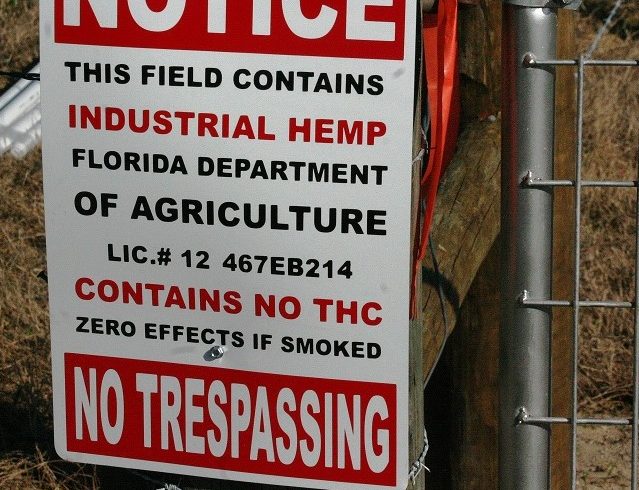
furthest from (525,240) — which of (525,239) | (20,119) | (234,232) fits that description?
(20,119)

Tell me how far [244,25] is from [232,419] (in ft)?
1.96

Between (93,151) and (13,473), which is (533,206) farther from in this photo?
(13,473)

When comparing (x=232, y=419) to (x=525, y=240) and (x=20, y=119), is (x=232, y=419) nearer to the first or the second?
(x=525, y=240)

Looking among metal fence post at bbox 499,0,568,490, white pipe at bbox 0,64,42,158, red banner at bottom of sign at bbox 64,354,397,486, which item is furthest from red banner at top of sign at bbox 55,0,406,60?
white pipe at bbox 0,64,42,158

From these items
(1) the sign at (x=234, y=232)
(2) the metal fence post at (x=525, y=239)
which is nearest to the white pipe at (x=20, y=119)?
(1) the sign at (x=234, y=232)

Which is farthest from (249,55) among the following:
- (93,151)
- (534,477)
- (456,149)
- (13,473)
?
(13,473)

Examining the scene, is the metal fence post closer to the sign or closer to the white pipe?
the sign

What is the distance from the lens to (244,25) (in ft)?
5.98

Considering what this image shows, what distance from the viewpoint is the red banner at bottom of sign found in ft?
6.23

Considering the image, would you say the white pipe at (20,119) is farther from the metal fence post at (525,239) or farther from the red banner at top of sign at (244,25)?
the metal fence post at (525,239)

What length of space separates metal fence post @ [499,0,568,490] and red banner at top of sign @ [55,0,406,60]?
0.26m

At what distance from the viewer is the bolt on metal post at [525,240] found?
76.5 inches

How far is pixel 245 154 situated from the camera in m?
1.85

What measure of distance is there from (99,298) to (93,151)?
23 cm
